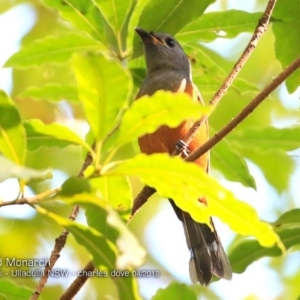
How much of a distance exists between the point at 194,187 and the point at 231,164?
6.57 ft

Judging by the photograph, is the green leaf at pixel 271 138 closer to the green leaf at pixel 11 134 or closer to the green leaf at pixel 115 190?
the green leaf at pixel 115 190

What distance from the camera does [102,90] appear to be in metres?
1.97

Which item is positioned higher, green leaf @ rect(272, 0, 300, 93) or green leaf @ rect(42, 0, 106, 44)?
green leaf @ rect(272, 0, 300, 93)

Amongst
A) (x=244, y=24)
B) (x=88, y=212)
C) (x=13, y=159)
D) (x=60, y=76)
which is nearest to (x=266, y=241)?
(x=13, y=159)

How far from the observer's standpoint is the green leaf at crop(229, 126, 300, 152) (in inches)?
136

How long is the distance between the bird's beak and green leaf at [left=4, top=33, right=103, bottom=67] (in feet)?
0.84

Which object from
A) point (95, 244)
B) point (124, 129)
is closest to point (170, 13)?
point (124, 129)

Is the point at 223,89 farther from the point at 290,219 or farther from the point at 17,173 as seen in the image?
the point at 17,173

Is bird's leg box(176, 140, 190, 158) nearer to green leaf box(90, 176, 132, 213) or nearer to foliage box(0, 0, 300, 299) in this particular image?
foliage box(0, 0, 300, 299)

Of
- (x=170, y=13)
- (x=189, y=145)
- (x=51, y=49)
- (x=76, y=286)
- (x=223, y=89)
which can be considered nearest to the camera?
→ (x=76, y=286)

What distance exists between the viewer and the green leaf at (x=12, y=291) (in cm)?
283

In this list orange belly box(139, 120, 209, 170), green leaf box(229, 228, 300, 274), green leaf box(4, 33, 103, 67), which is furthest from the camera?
orange belly box(139, 120, 209, 170)

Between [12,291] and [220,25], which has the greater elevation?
[220,25]

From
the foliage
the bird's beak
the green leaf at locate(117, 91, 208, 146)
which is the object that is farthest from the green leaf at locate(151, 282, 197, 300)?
the bird's beak
